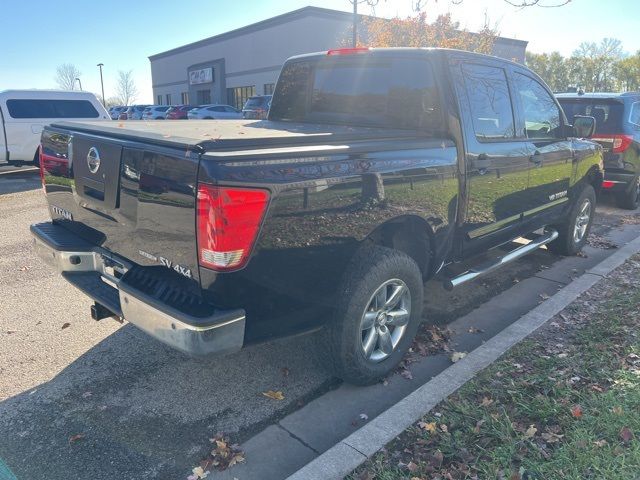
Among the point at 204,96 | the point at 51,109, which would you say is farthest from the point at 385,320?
the point at 204,96

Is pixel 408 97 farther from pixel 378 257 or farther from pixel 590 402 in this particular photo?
pixel 590 402

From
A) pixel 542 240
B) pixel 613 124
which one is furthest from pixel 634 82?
pixel 542 240

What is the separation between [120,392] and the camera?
3.30 metres

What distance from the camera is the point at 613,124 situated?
8.18m

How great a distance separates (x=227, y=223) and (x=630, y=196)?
8.65 meters

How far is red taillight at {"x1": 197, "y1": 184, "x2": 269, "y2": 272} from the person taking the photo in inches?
89.1

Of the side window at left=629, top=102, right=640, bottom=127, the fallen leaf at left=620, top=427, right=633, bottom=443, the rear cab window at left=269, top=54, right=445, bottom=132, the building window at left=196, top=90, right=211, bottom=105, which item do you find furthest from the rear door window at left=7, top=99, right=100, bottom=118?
the building window at left=196, top=90, right=211, bottom=105

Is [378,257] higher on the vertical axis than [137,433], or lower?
higher

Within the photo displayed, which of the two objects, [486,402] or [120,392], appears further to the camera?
[120,392]

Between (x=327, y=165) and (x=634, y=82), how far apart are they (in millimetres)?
60442

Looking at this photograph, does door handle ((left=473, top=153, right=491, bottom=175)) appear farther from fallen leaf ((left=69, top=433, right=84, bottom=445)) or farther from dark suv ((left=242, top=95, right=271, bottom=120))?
dark suv ((left=242, top=95, right=271, bottom=120))

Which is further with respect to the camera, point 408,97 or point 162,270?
point 408,97

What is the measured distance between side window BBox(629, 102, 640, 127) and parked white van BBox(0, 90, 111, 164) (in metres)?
11.6

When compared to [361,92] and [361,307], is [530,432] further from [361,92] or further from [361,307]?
[361,92]
